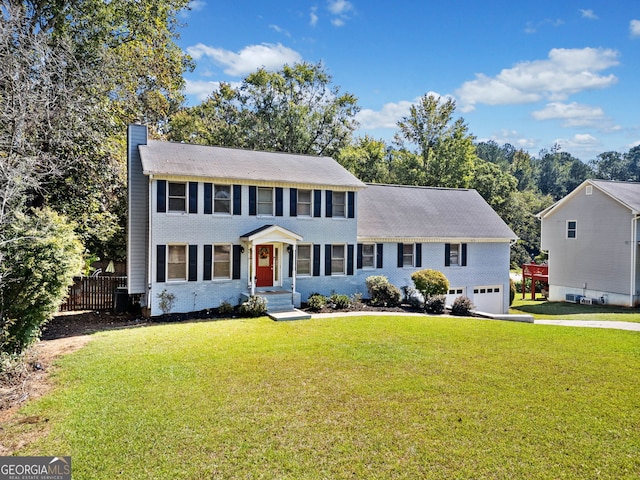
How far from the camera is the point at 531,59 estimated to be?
19109 millimetres

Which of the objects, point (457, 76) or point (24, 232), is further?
point (457, 76)

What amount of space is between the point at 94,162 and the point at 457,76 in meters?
18.7

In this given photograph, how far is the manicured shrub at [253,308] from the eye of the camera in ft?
48.9

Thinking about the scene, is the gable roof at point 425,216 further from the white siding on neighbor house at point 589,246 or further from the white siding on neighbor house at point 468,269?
the white siding on neighbor house at point 589,246

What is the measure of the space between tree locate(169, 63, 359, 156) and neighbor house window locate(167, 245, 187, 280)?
59.2ft

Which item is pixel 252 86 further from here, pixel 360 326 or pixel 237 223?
pixel 360 326

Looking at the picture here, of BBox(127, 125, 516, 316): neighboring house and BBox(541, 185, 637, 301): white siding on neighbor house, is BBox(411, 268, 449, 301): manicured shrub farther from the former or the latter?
BBox(541, 185, 637, 301): white siding on neighbor house

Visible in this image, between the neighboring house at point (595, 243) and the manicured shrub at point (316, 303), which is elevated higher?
the neighboring house at point (595, 243)

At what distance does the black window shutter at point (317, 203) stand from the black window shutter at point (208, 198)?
4517 millimetres

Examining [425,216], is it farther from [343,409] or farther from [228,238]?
[343,409]

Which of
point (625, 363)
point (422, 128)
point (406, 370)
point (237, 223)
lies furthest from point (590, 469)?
point (422, 128)

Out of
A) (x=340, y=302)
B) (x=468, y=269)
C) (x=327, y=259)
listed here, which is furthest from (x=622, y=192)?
(x=340, y=302)

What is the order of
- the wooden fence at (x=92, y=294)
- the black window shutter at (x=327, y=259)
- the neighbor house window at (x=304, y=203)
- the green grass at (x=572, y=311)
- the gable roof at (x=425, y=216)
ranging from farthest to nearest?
1. the gable roof at (x=425, y=216)
2. the green grass at (x=572, y=311)
3. the black window shutter at (x=327, y=259)
4. the neighbor house window at (x=304, y=203)
5. the wooden fence at (x=92, y=294)

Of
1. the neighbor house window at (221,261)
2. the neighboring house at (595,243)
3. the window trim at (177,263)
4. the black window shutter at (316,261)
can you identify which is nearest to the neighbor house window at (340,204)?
the black window shutter at (316,261)
